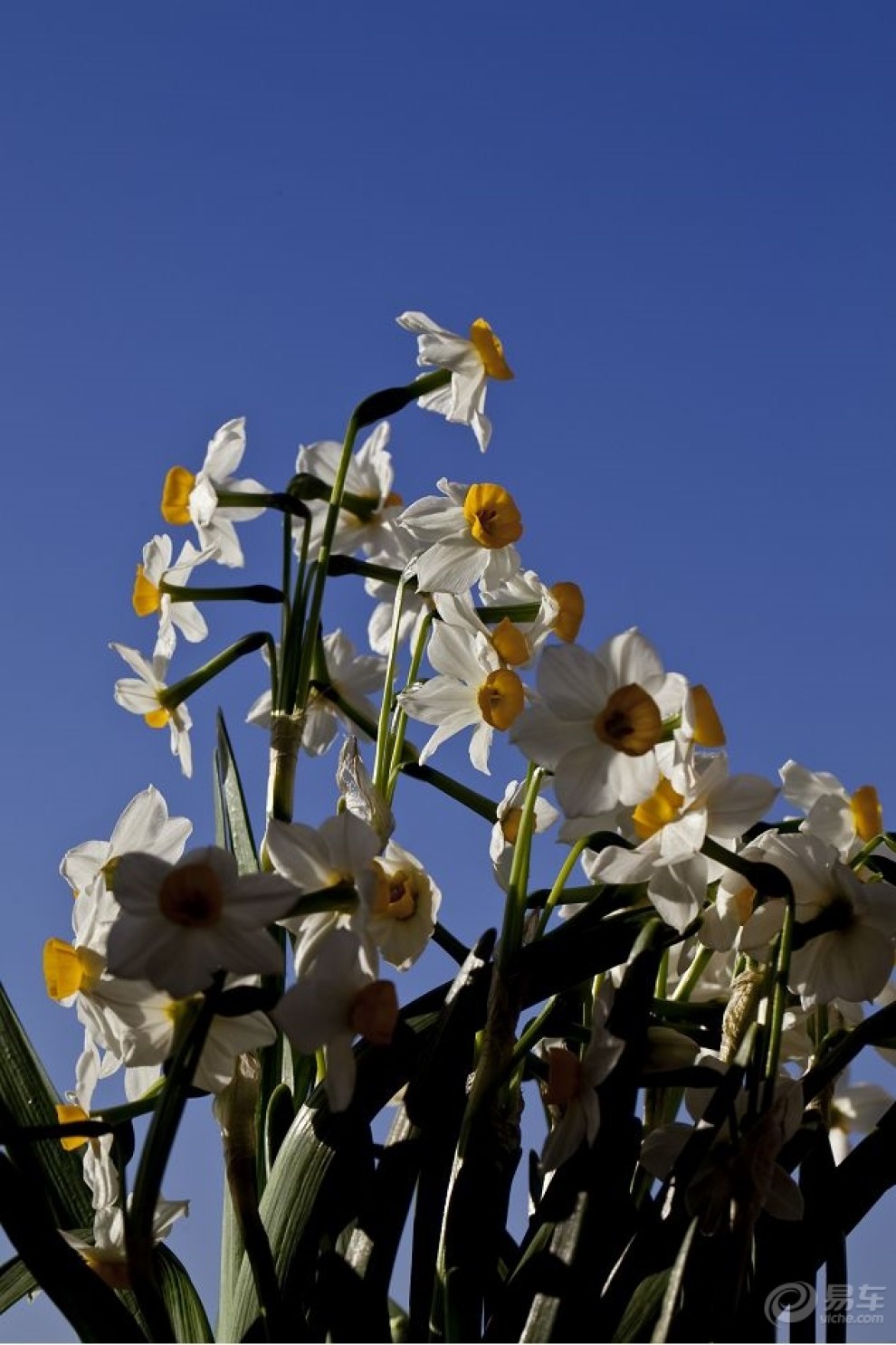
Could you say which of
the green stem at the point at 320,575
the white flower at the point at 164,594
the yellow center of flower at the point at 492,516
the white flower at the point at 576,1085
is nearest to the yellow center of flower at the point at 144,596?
the white flower at the point at 164,594

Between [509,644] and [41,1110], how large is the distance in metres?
0.37

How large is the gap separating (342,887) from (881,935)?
0.27m

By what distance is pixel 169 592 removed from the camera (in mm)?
926

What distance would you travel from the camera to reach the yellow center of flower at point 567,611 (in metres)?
0.85

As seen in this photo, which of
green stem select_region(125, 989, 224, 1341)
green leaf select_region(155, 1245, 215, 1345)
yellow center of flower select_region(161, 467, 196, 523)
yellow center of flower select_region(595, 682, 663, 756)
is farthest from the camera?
yellow center of flower select_region(161, 467, 196, 523)

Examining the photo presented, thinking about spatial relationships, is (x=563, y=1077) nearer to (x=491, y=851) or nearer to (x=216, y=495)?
(x=491, y=851)

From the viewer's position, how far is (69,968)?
65 centimetres

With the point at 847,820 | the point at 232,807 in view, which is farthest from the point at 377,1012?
the point at 232,807

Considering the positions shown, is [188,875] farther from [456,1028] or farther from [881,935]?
[881,935]

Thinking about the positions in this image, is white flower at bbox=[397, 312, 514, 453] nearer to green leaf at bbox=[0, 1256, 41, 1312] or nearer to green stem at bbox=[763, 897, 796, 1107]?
green stem at bbox=[763, 897, 796, 1107]

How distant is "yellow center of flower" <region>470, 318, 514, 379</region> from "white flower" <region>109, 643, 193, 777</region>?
29 cm

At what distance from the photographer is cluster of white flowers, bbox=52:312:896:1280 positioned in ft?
1.86

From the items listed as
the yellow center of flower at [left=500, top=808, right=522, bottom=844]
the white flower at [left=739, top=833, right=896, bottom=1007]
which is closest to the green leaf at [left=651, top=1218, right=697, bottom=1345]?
the white flower at [left=739, top=833, right=896, bottom=1007]

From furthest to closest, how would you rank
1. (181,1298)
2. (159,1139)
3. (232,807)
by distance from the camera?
(232,807)
(181,1298)
(159,1139)
